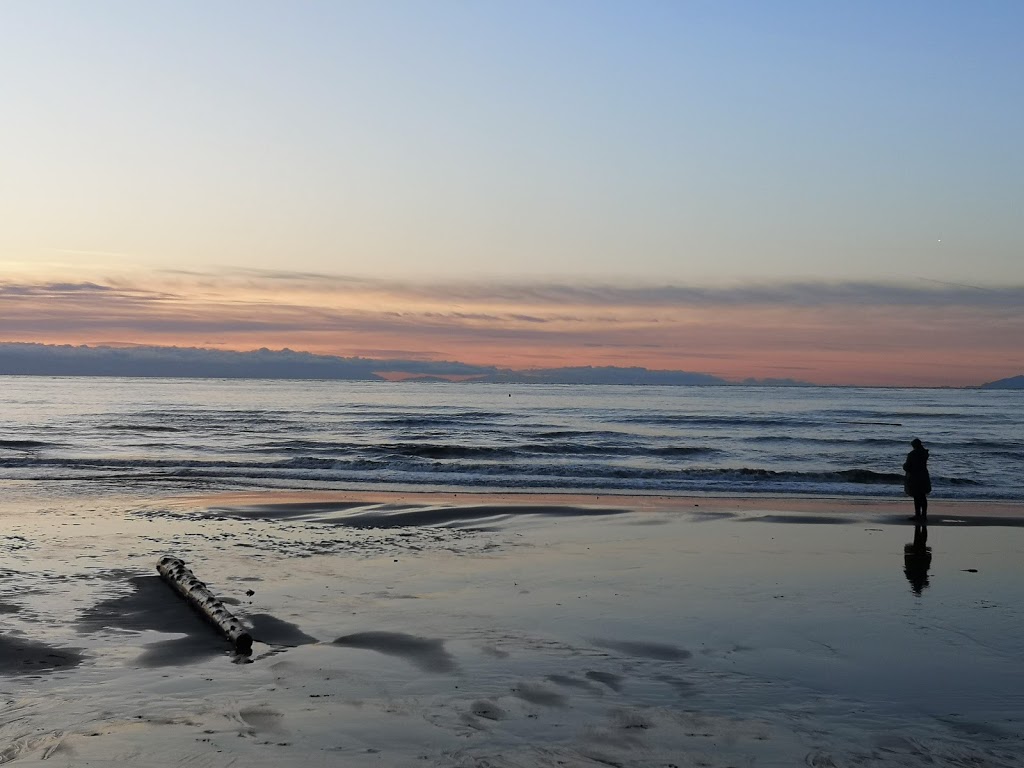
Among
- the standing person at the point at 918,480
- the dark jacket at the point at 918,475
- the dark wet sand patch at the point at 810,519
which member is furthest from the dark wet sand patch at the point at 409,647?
the dark jacket at the point at 918,475

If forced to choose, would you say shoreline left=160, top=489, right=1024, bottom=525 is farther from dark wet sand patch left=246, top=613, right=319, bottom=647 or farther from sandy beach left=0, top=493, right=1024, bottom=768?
dark wet sand patch left=246, top=613, right=319, bottom=647

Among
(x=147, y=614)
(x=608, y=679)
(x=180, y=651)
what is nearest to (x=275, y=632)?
(x=180, y=651)

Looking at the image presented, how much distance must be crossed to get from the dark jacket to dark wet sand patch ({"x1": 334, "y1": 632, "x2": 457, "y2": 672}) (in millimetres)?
14044

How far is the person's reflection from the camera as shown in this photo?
1287 centimetres

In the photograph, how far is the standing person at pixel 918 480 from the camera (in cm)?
1973

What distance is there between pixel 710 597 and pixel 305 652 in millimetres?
5297

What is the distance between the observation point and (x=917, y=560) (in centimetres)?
1476

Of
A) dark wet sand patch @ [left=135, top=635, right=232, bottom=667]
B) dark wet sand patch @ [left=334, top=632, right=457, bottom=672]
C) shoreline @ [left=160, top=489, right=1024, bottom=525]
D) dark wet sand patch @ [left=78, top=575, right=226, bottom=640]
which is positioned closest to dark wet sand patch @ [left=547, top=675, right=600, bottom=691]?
dark wet sand patch @ [left=334, top=632, right=457, bottom=672]

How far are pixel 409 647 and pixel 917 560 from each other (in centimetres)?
936

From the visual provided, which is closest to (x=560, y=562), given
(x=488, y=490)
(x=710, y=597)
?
(x=710, y=597)

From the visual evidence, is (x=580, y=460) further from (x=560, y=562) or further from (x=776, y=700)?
(x=776, y=700)

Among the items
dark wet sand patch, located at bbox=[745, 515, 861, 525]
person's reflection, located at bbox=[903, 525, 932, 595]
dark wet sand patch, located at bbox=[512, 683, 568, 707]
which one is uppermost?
dark wet sand patch, located at bbox=[512, 683, 568, 707]

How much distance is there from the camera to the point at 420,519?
19.3 meters

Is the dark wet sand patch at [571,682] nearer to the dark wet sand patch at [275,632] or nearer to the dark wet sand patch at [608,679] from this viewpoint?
the dark wet sand patch at [608,679]
